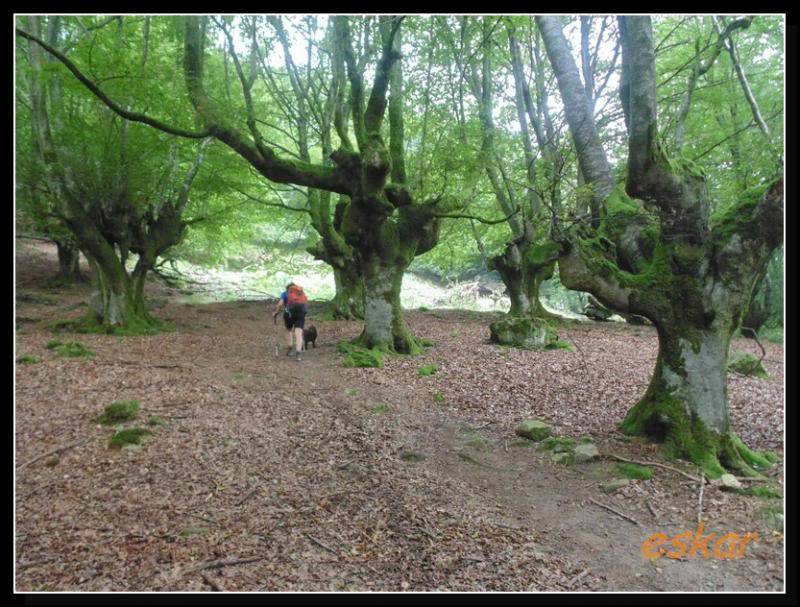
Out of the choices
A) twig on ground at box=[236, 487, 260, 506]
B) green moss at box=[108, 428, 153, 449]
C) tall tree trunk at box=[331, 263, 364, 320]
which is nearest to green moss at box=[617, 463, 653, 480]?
twig on ground at box=[236, 487, 260, 506]

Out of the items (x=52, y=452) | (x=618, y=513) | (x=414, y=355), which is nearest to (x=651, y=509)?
(x=618, y=513)

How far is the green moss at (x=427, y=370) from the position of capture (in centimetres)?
984

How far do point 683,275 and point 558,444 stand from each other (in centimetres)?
256

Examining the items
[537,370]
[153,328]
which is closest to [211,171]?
[153,328]

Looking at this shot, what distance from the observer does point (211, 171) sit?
50.4 ft

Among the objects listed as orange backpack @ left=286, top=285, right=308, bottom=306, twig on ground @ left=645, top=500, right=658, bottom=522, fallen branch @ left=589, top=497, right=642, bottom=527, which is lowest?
fallen branch @ left=589, top=497, right=642, bottom=527

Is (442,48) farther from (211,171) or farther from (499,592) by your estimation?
(499,592)

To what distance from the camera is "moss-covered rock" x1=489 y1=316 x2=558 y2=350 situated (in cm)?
1334

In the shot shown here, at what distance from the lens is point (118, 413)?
5328 mm

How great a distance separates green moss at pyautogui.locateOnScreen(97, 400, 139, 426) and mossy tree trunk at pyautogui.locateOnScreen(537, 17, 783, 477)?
18.3 feet

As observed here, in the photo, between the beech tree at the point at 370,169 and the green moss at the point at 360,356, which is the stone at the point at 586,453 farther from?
the beech tree at the point at 370,169

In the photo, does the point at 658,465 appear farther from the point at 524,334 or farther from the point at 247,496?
the point at 524,334

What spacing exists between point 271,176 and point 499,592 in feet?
29.1

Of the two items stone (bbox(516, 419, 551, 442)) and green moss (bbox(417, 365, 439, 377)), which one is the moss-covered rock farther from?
stone (bbox(516, 419, 551, 442))
